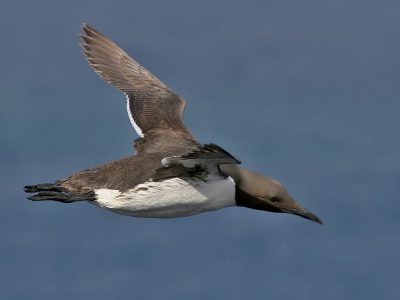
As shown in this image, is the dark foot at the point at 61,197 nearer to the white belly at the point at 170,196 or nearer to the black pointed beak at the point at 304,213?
the white belly at the point at 170,196

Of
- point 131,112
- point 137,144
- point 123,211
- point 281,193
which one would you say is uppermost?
point 131,112

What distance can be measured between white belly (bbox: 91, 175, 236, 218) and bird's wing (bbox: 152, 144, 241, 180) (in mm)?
107

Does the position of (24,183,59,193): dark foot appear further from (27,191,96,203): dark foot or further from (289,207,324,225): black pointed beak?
(289,207,324,225): black pointed beak

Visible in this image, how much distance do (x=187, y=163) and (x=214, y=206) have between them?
1.06m

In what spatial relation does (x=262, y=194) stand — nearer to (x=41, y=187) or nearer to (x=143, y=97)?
(x=41, y=187)

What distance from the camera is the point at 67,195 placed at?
547 inches

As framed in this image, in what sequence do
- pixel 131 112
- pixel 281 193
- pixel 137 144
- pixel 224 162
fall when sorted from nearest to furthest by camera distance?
1. pixel 224 162
2. pixel 281 193
3. pixel 137 144
4. pixel 131 112

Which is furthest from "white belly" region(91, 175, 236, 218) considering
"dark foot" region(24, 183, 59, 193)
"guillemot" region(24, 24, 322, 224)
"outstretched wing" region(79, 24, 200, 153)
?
"outstretched wing" region(79, 24, 200, 153)

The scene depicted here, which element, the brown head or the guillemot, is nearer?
the guillemot

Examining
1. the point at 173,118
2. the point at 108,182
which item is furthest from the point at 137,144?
the point at 108,182

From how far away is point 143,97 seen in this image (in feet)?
59.2

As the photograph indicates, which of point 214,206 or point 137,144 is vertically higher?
point 137,144

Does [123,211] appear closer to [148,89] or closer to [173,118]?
[173,118]

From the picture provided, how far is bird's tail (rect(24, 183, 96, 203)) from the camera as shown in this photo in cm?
1373
